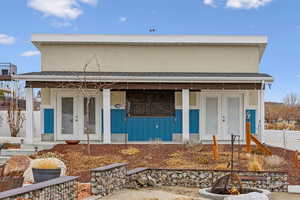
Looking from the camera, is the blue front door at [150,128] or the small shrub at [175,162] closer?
the small shrub at [175,162]

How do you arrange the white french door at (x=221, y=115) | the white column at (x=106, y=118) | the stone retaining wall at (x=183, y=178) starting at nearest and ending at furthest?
the stone retaining wall at (x=183, y=178) → the white column at (x=106, y=118) → the white french door at (x=221, y=115)

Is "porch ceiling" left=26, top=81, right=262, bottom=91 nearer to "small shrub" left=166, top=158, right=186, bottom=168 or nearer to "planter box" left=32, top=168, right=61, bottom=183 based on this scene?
"small shrub" left=166, top=158, right=186, bottom=168

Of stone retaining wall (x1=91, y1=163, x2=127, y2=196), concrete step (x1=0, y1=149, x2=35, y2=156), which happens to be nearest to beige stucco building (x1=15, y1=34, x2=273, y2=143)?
concrete step (x1=0, y1=149, x2=35, y2=156)

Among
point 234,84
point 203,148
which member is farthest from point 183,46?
point 203,148

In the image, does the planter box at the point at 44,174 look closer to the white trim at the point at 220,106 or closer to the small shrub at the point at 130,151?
the small shrub at the point at 130,151

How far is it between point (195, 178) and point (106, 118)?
22.7ft

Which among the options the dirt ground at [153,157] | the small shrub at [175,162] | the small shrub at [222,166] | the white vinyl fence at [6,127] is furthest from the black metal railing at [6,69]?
the small shrub at [222,166]

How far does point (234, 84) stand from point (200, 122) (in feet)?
8.57

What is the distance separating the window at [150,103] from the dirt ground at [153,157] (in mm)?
2708

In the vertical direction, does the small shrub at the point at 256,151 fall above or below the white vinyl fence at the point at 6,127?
below

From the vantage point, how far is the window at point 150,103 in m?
19.9

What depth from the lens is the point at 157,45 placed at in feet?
67.7

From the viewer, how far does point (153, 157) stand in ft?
50.1

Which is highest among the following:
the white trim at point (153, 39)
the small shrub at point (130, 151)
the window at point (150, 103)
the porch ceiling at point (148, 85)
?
the white trim at point (153, 39)
